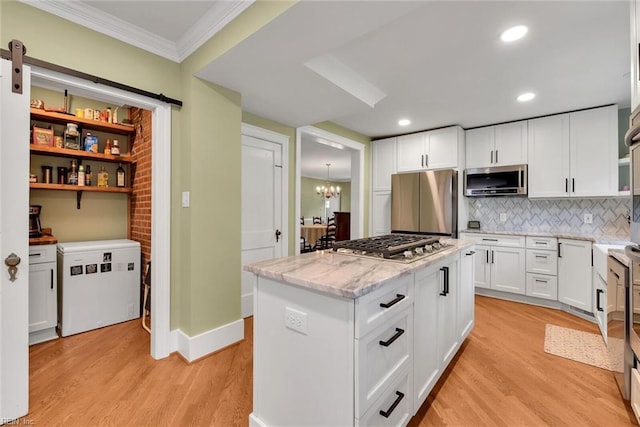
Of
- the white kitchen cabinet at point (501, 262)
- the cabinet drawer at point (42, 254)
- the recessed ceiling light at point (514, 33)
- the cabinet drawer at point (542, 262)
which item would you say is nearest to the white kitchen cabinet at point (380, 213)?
the white kitchen cabinet at point (501, 262)

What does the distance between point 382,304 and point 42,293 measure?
10.1 ft

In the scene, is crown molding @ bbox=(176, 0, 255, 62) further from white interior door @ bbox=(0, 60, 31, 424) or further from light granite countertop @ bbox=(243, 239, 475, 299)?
light granite countertop @ bbox=(243, 239, 475, 299)

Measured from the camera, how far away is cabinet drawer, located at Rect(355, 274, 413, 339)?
1.07 metres

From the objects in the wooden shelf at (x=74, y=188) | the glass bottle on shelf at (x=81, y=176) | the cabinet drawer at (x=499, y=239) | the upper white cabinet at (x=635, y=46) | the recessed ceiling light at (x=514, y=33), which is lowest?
the cabinet drawer at (x=499, y=239)

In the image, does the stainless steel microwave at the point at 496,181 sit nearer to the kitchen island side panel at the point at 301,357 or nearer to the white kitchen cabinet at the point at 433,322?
the white kitchen cabinet at the point at 433,322

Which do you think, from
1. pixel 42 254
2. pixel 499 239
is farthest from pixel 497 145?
pixel 42 254

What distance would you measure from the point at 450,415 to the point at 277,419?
1031 mm

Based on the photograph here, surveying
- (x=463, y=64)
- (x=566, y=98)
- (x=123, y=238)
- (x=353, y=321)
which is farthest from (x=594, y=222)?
(x=123, y=238)

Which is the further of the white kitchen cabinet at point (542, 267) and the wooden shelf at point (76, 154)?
the white kitchen cabinet at point (542, 267)

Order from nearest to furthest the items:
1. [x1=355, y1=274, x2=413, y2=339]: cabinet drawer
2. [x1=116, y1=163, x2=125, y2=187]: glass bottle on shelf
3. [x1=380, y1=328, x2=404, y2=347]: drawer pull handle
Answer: [x1=355, y1=274, x2=413, y2=339]: cabinet drawer, [x1=380, y1=328, x2=404, y2=347]: drawer pull handle, [x1=116, y1=163, x2=125, y2=187]: glass bottle on shelf

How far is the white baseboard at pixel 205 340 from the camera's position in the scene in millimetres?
2161

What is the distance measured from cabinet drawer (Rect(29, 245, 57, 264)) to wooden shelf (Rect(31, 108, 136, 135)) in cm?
125

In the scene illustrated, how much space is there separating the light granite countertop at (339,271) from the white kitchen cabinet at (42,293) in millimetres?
2378

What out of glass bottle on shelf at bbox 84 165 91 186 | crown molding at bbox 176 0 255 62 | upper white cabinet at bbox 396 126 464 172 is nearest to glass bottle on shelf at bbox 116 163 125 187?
glass bottle on shelf at bbox 84 165 91 186
